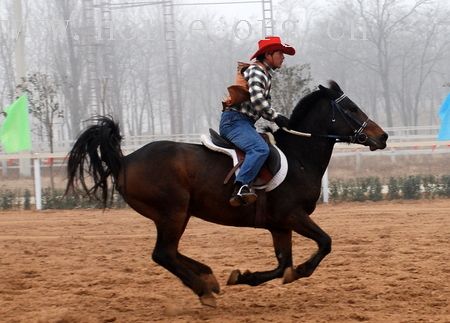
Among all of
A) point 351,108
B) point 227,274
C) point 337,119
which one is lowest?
point 227,274

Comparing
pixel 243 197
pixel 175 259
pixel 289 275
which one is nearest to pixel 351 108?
pixel 243 197

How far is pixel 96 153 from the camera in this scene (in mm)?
7805

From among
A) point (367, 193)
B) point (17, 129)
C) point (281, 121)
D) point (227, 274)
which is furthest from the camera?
point (17, 129)

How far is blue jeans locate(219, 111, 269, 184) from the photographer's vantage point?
23.9 ft

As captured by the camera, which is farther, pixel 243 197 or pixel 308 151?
pixel 308 151

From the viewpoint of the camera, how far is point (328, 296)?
25.3 feet

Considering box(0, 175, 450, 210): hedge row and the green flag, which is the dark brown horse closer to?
box(0, 175, 450, 210): hedge row

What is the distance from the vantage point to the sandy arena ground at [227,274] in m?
7.06

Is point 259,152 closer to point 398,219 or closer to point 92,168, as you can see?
point 92,168

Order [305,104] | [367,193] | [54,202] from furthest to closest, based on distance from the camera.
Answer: [54,202] < [367,193] < [305,104]

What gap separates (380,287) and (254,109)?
241cm

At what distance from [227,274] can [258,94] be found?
279 centimetres

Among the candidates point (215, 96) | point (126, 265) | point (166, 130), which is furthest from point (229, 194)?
point (166, 130)

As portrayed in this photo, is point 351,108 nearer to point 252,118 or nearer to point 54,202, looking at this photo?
point 252,118
